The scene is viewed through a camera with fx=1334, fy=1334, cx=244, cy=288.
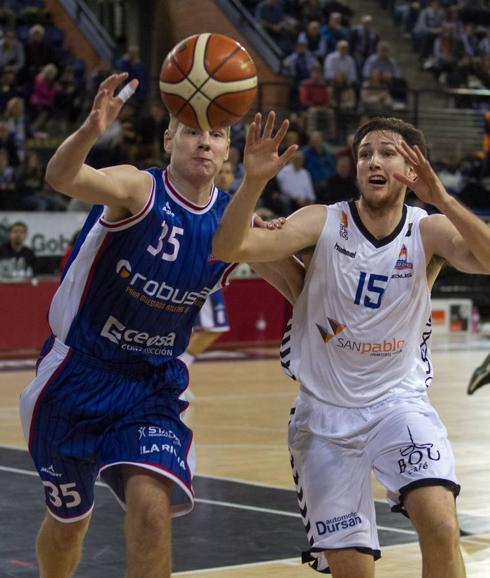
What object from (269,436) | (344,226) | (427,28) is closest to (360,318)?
(344,226)

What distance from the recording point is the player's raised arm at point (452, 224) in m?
4.96

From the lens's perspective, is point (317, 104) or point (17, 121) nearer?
point (17, 121)

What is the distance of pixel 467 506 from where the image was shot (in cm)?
834

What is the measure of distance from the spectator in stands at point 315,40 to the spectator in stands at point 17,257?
29.8 feet

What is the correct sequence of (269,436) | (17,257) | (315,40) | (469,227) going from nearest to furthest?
(469,227) < (269,436) < (17,257) < (315,40)

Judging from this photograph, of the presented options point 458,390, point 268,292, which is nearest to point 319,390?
point 458,390

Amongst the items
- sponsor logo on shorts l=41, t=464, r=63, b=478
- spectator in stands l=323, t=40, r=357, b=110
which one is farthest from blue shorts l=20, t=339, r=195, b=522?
spectator in stands l=323, t=40, r=357, b=110

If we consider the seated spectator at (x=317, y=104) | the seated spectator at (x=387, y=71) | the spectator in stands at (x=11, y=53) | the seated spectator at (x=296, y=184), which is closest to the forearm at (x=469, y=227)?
the seated spectator at (x=296, y=184)

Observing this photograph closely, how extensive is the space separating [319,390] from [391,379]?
29 cm

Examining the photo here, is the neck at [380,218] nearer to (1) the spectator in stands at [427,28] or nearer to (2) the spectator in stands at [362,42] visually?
(2) the spectator in stands at [362,42]

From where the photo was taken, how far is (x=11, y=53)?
65.3ft

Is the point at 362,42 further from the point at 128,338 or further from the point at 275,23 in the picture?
the point at 128,338

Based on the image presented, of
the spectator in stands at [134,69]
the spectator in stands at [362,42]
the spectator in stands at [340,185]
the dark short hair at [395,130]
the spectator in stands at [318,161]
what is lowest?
the dark short hair at [395,130]

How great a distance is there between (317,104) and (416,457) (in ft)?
59.7
